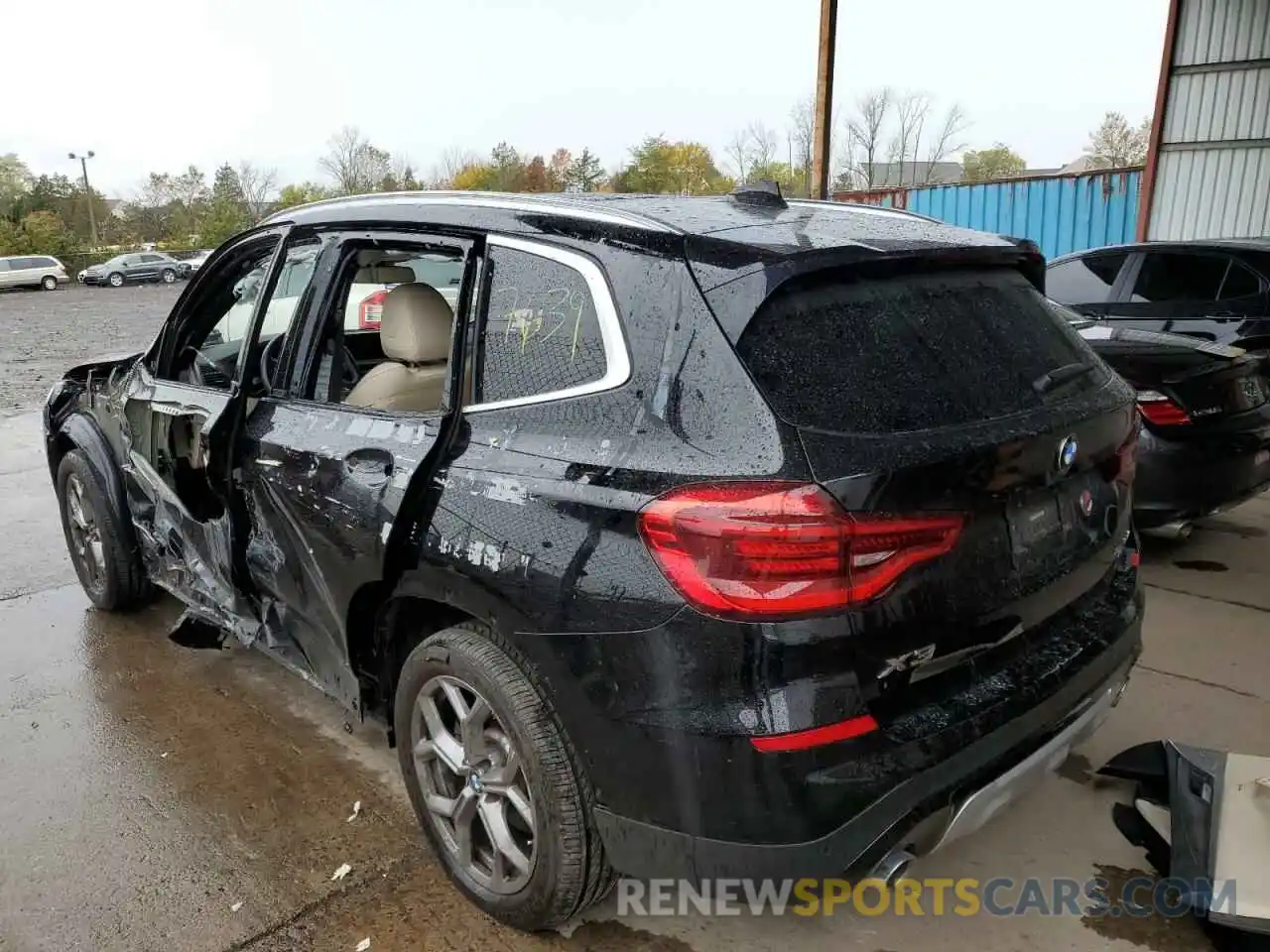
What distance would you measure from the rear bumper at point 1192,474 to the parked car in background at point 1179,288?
6.01ft

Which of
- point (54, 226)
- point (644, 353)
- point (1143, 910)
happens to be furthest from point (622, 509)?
point (54, 226)

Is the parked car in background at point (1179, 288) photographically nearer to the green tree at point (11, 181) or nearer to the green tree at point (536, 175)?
the green tree at point (536, 175)

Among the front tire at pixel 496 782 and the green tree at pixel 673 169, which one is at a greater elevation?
the green tree at pixel 673 169

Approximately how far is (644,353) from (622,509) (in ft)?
1.10

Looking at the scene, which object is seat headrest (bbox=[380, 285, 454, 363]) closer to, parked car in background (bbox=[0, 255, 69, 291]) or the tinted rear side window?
the tinted rear side window

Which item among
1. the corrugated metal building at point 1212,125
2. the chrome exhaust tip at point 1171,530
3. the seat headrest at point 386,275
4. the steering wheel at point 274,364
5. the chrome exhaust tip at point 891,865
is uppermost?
the corrugated metal building at point 1212,125

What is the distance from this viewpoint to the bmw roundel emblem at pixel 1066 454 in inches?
84.0

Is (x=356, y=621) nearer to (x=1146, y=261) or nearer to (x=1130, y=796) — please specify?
(x=1130, y=796)

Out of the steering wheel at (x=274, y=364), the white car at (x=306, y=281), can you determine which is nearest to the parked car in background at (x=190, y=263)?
the white car at (x=306, y=281)

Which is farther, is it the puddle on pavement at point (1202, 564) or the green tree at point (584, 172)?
the green tree at point (584, 172)

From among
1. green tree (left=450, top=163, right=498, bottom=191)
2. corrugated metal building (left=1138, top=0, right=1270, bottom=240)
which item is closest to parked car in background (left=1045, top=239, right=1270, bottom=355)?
corrugated metal building (left=1138, top=0, right=1270, bottom=240)

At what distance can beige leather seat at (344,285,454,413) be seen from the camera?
9.73ft

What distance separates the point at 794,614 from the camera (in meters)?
1.75

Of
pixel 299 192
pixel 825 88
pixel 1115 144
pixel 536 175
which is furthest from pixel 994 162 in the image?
pixel 825 88
